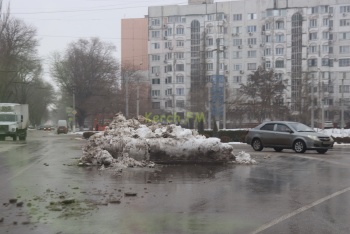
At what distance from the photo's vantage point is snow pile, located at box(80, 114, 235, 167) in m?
14.3

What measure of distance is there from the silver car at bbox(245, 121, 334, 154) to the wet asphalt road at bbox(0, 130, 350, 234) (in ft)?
22.9

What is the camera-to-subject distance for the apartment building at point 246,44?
265 ft

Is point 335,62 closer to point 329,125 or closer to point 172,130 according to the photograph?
point 329,125

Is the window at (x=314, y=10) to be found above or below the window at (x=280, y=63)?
above

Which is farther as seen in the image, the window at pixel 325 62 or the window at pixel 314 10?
the window at pixel 325 62

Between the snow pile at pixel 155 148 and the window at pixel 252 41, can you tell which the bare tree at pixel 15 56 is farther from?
the window at pixel 252 41

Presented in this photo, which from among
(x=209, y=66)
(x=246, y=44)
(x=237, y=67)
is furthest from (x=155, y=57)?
(x=246, y=44)

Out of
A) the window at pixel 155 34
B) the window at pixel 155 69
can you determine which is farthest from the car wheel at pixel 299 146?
the window at pixel 155 69

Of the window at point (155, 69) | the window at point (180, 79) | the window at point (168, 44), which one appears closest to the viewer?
the window at point (180, 79)

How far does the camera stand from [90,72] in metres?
74.8

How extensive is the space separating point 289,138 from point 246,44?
6739 centimetres

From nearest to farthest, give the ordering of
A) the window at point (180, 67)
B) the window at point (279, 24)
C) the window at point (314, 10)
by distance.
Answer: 1. the window at point (314, 10)
2. the window at point (279, 24)
3. the window at point (180, 67)

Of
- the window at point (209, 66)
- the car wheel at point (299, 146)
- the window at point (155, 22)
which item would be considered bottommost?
the car wheel at point (299, 146)

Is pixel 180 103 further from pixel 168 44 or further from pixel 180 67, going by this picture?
pixel 168 44
